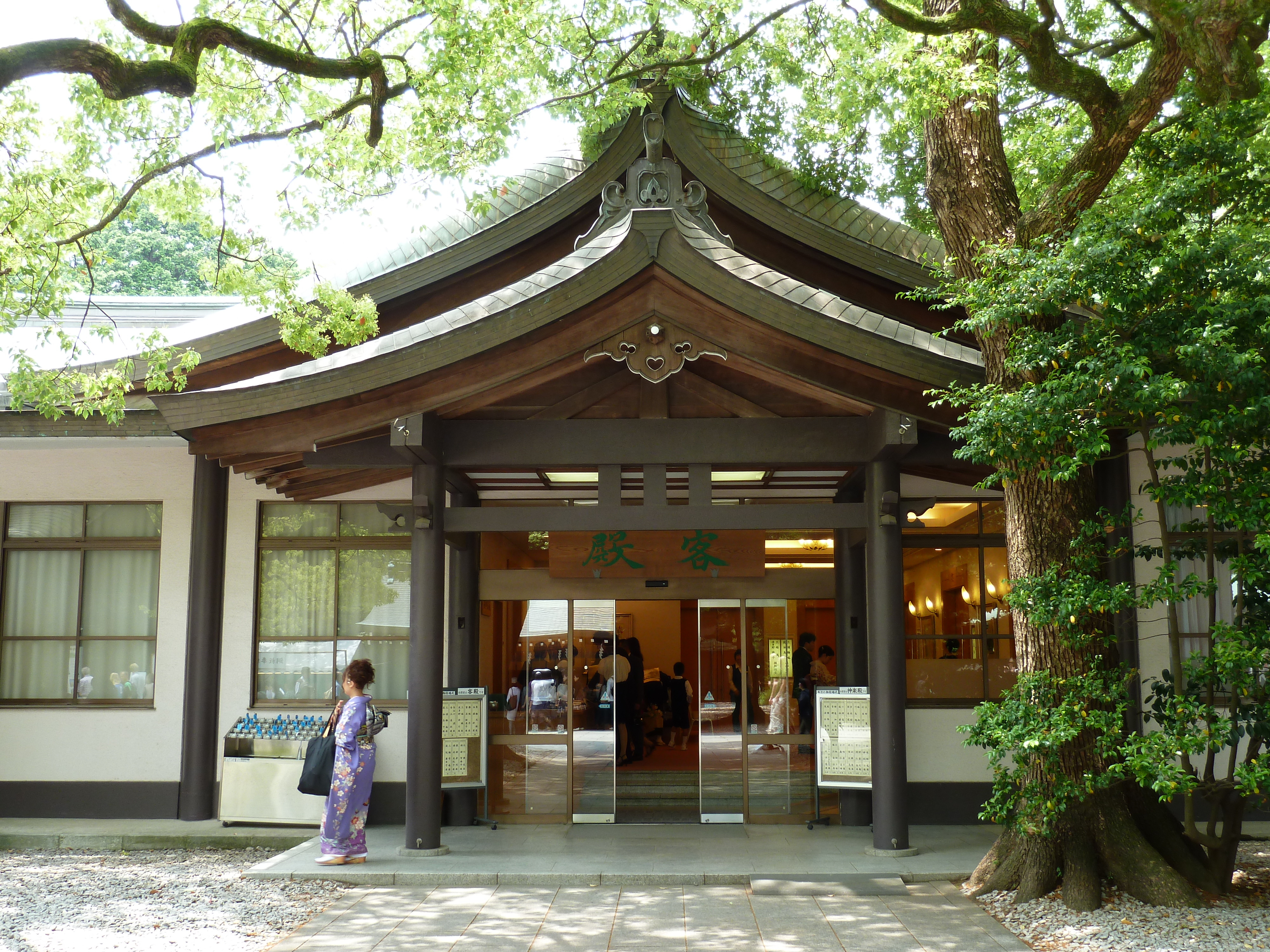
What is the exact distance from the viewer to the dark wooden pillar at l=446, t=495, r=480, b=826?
30.4 feet

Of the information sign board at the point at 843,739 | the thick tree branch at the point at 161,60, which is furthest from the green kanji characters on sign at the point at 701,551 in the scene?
the thick tree branch at the point at 161,60

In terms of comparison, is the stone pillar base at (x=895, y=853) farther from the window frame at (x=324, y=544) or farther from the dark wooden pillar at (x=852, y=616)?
the window frame at (x=324, y=544)

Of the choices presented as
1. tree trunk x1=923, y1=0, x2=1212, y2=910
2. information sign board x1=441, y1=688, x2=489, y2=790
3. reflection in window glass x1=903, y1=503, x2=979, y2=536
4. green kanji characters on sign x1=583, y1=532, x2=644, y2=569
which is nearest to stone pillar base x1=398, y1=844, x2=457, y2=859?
information sign board x1=441, y1=688, x2=489, y2=790

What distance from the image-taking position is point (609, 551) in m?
9.37

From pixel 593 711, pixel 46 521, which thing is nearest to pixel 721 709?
pixel 593 711

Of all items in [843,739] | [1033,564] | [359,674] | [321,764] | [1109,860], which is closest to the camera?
[1109,860]

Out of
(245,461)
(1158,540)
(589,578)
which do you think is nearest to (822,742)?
(589,578)

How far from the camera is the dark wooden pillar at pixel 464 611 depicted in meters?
9.27

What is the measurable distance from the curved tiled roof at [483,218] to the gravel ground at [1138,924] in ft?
22.2

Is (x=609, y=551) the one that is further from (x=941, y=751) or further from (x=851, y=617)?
(x=941, y=751)

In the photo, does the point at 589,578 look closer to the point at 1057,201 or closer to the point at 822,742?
the point at 822,742

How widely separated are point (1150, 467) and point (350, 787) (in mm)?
5899

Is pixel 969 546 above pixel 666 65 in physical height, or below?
below

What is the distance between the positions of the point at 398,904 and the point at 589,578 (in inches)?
140
